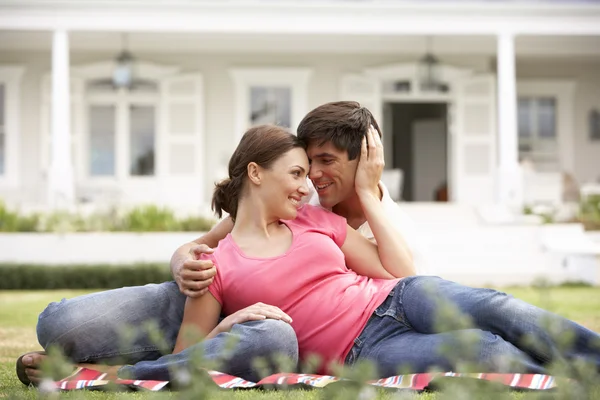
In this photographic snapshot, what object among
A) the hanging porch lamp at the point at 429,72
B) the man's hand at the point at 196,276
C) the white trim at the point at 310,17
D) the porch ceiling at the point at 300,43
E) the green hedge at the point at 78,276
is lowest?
the green hedge at the point at 78,276

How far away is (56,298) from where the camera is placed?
7172 millimetres

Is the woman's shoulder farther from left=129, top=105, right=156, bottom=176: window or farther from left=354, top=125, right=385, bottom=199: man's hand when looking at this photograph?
left=129, top=105, right=156, bottom=176: window

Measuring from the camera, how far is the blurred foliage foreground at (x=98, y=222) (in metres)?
9.80

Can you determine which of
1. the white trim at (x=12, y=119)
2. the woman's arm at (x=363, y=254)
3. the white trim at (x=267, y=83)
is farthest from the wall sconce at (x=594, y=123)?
the woman's arm at (x=363, y=254)

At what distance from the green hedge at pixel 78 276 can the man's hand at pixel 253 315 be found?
224 inches

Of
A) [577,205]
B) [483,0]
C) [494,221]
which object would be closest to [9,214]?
[494,221]

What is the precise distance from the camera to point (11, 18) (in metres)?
11.7

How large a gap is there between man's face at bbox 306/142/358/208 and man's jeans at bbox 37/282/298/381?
650 mm

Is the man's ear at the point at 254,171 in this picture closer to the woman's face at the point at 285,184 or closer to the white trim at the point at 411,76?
the woman's face at the point at 285,184

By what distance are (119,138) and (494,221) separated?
6313mm

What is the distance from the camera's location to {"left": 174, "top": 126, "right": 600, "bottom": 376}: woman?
2676 millimetres

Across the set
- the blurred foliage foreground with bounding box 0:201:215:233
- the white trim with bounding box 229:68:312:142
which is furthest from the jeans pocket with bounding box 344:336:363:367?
the white trim with bounding box 229:68:312:142

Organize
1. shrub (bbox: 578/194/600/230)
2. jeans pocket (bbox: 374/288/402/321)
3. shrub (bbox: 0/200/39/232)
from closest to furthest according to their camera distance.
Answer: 1. jeans pocket (bbox: 374/288/402/321)
2. shrub (bbox: 0/200/39/232)
3. shrub (bbox: 578/194/600/230)

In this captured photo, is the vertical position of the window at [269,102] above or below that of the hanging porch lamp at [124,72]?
below
